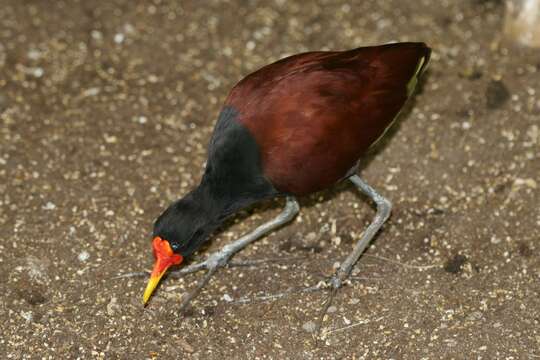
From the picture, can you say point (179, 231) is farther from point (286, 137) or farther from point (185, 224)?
point (286, 137)

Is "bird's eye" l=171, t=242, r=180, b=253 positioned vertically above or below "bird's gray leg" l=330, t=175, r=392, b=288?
above

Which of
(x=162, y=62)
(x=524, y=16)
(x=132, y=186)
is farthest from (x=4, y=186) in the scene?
(x=524, y=16)

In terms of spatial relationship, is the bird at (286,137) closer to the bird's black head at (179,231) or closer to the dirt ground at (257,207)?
the bird's black head at (179,231)

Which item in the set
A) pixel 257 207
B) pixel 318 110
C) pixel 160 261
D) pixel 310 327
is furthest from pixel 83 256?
pixel 318 110

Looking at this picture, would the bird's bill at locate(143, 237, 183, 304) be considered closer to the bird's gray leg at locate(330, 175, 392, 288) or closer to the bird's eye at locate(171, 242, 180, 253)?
the bird's eye at locate(171, 242, 180, 253)

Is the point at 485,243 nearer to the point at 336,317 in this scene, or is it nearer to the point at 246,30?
the point at 336,317

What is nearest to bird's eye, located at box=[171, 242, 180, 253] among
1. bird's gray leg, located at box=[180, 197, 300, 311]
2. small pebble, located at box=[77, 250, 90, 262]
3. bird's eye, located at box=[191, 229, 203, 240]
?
bird's eye, located at box=[191, 229, 203, 240]

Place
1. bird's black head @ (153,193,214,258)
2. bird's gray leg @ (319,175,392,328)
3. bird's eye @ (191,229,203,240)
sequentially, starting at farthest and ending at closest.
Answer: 1. bird's gray leg @ (319,175,392,328)
2. bird's eye @ (191,229,203,240)
3. bird's black head @ (153,193,214,258)

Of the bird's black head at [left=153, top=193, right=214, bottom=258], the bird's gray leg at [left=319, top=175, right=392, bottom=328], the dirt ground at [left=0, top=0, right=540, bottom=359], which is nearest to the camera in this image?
the bird's black head at [left=153, top=193, right=214, bottom=258]
